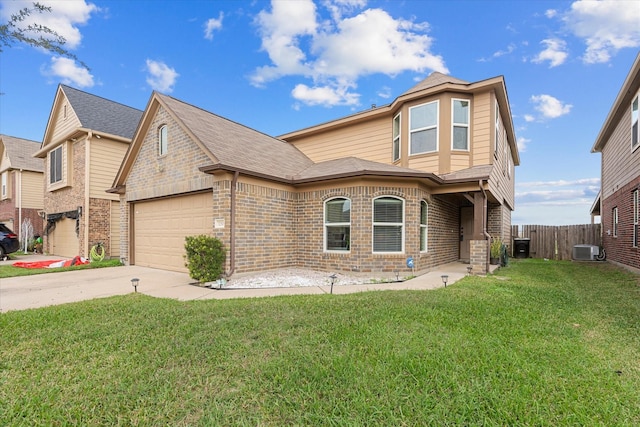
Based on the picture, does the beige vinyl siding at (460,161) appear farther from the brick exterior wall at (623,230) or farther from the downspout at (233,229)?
the downspout at (233,229)

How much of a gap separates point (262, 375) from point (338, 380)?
69 cm

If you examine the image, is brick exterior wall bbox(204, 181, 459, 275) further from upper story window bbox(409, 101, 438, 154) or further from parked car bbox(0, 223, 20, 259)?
parked car bbox(0, 223, 20, 259)

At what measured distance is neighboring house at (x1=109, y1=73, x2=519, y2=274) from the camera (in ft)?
27.7

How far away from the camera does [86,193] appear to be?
1353 centimetres

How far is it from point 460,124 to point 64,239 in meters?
18.2

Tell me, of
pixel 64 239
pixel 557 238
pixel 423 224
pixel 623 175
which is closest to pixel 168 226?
pixel 423 224

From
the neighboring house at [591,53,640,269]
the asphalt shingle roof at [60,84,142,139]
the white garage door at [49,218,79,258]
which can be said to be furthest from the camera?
the white garage door at [49,218,79,258]

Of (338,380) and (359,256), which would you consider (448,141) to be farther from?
(338,380)

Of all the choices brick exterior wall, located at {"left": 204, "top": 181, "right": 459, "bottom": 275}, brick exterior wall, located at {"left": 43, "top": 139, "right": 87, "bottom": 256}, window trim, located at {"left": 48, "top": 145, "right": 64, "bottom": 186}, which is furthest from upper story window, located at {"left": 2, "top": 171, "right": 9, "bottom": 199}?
brick exterior wall, located at {"left": 204, "top": 181, "right": 459, "bottom": 275}

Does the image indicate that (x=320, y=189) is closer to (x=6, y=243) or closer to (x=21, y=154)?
(x=6, y=243)

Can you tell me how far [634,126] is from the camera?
32.2ft

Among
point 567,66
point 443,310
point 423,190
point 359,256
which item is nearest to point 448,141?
point 423,190

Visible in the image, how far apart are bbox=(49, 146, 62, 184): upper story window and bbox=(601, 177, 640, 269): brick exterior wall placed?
2276 cm

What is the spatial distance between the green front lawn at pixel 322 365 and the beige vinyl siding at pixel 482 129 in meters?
5.98
